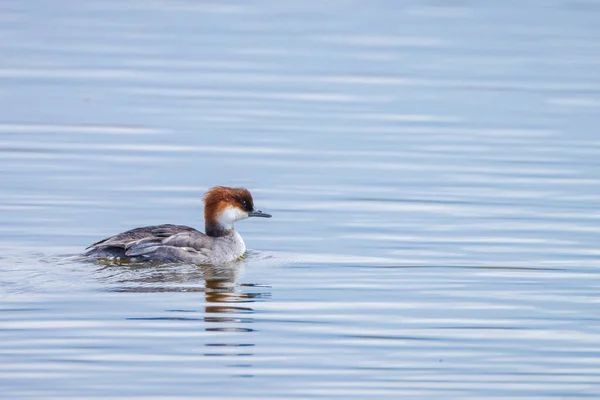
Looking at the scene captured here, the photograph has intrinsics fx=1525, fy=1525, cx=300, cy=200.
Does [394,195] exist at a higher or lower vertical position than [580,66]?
lower

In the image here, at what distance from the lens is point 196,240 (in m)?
13.8

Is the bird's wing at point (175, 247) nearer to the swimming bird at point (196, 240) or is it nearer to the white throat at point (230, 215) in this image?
the swimming bird at point (196, 240)

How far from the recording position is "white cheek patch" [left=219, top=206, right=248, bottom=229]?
14.5 meters

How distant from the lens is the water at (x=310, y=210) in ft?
33.1

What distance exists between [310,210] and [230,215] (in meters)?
1.20

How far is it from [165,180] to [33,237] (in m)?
3.14

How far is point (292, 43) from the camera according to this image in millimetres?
29297

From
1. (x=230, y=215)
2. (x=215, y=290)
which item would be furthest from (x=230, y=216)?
(x=215, y=290)

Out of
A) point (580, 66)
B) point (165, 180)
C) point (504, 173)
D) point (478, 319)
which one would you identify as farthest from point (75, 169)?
point (580, 66)

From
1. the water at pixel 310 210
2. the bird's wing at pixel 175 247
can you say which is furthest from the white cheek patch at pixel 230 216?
the bird's wing at pixel 175 247

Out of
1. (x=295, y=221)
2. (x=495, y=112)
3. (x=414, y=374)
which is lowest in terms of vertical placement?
(x=414, y=374)

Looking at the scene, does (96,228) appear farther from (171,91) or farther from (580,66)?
(580,66)

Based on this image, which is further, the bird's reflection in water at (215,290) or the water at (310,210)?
the bird's reflection in water at (215,290)

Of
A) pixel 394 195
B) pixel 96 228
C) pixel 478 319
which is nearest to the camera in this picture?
pixel 478 319
